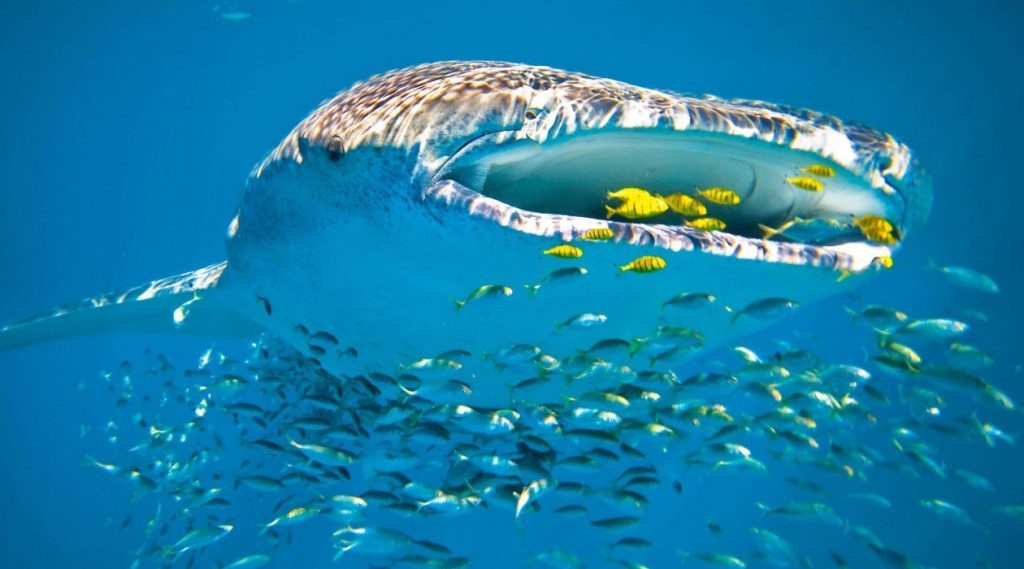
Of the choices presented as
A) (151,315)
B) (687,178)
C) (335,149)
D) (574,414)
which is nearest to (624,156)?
(687,178)

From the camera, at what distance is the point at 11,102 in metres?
25.8

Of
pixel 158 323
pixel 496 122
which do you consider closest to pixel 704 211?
pixel 496 122

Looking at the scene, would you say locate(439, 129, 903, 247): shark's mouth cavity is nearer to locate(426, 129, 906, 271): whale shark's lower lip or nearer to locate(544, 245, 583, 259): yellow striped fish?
locate(426, 129, 906, 271): whale shark's lower lip

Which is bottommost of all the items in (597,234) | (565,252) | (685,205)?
(565,252)

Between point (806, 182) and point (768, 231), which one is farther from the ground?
point (806, 182)

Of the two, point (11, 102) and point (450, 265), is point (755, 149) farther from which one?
point (11, 102)

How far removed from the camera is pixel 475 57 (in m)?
24.3

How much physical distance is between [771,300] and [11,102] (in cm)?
3161

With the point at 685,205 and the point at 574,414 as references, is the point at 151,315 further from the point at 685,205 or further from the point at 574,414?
the point at 685,205

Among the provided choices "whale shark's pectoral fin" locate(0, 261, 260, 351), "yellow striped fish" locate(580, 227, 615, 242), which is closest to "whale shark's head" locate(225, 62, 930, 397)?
"yellow striped fish" locate(580, 227, 615, 242)

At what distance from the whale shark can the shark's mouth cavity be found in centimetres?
1

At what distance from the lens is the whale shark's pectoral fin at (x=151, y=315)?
591cm

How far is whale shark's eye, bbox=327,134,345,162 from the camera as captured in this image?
122 inches

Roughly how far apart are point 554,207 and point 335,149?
1.09m
